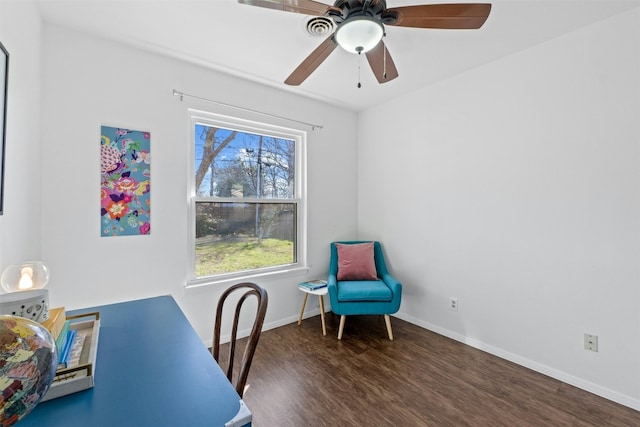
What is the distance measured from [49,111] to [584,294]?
3.83m

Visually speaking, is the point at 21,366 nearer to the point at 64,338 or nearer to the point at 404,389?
the point at 64,338

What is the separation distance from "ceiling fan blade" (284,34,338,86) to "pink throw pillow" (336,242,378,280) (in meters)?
1.77

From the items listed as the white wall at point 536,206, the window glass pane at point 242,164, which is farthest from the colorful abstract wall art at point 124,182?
the white wall at point 536,206

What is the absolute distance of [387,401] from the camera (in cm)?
185

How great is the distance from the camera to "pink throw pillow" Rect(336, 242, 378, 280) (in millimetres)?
2994

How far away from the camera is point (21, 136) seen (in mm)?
1429

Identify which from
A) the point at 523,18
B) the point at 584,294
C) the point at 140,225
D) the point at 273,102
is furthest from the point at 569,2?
the point at 140,225

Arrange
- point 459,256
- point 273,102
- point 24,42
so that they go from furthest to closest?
point 273,102
point 459,256
point 24,42

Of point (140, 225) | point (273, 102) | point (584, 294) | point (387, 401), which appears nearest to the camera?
point (387, 401)

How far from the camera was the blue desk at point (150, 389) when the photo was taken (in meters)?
0.69

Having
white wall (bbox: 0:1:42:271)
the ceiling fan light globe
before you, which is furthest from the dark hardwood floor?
the ceiling fan light globe

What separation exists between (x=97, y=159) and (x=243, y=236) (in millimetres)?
1309

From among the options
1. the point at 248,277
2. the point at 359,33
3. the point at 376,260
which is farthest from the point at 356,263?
the point at 359,33

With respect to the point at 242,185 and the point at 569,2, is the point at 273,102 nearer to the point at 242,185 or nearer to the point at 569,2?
the point at 242,185
